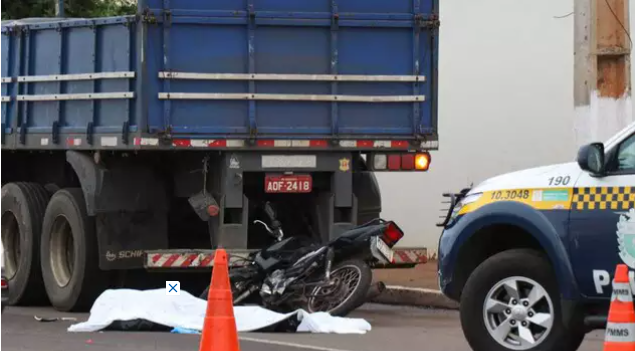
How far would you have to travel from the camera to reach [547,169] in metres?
9.40

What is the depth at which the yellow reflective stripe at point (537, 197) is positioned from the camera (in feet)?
29.9

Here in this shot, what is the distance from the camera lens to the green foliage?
1986cm

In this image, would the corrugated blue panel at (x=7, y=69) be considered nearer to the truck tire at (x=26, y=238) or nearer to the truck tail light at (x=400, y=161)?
the truck tire at (x=26, y=238)

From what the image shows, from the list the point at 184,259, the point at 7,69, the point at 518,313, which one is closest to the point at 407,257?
the point at 184,259

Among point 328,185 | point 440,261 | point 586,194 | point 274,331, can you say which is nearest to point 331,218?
point 328,185

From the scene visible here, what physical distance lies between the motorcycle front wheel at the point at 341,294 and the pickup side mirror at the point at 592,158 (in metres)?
4.14

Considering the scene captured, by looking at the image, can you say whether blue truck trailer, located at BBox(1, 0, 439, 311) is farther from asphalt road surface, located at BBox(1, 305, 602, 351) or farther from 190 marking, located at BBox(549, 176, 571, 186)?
190 marking, located at BBox(549, 176, 571, 186)

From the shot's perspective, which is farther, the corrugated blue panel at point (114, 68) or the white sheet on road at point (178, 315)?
the corrugated blue panel at point (114, 68)

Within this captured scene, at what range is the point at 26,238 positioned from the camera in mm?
15094

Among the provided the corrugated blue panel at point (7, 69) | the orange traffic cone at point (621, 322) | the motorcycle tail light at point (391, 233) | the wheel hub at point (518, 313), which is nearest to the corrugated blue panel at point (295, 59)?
the motorcycle tail light at point (391, 233)

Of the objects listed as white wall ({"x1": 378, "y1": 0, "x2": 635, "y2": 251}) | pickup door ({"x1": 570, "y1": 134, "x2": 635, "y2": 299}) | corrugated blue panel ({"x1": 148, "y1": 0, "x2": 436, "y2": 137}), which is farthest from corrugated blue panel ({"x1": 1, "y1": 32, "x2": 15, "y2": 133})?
pickup door ({"x1": 570, "y1": 134, "x2": 635, "y2": 299})

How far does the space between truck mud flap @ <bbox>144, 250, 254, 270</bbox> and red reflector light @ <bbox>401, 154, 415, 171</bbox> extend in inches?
71.7

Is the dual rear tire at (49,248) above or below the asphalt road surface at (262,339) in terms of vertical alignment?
above

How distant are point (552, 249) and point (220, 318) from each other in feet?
7.61
